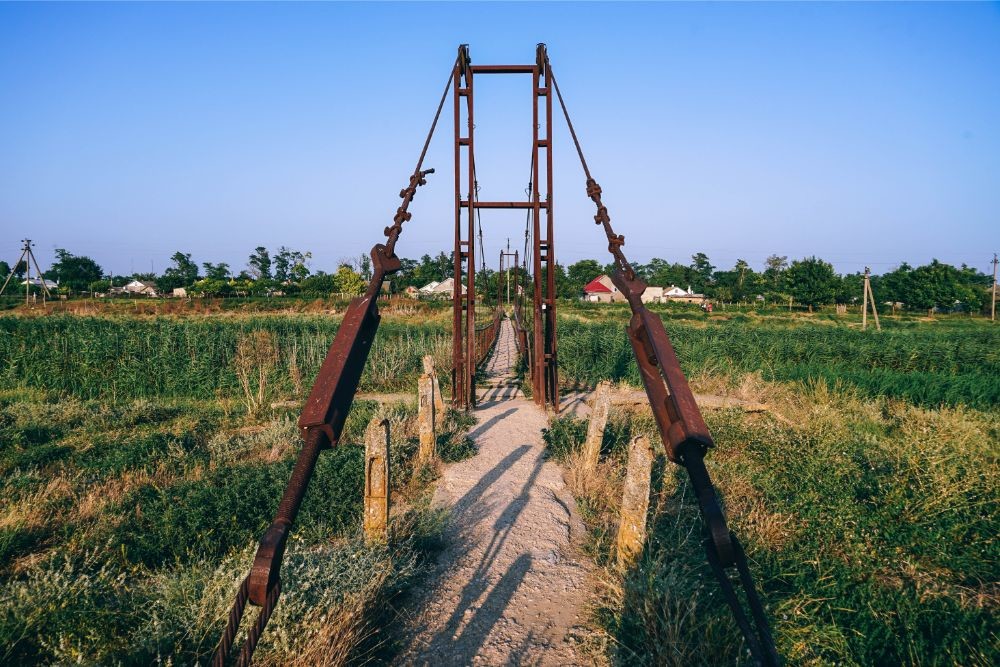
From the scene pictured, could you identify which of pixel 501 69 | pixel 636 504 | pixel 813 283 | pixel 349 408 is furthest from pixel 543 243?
pixel 813 283

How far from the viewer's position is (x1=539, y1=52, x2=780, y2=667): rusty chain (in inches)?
35.4

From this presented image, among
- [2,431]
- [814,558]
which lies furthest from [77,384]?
[814,558]

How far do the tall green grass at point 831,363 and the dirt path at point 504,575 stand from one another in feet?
23.0

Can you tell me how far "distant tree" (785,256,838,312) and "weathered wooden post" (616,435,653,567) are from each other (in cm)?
6324

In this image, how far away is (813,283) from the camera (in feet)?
194

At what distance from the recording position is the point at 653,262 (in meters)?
120

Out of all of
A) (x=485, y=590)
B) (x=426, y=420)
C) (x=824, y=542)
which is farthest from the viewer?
(x=426, y=420)

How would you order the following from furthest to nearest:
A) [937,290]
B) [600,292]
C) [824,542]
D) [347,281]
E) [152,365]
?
[600,292] → [347,281] → [937,290] → [152,365] → [824,542]

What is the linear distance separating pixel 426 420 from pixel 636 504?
3250 millimetres

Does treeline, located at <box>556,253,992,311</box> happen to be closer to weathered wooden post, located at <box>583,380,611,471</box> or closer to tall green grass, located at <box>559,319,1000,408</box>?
tall green grass, located at <box>559,319,1000,408</box>

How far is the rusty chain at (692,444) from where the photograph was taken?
0.90 m

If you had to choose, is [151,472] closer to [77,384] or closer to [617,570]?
[617,570]

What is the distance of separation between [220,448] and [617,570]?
6.40 metres

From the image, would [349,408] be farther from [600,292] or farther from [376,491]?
[600,292]
